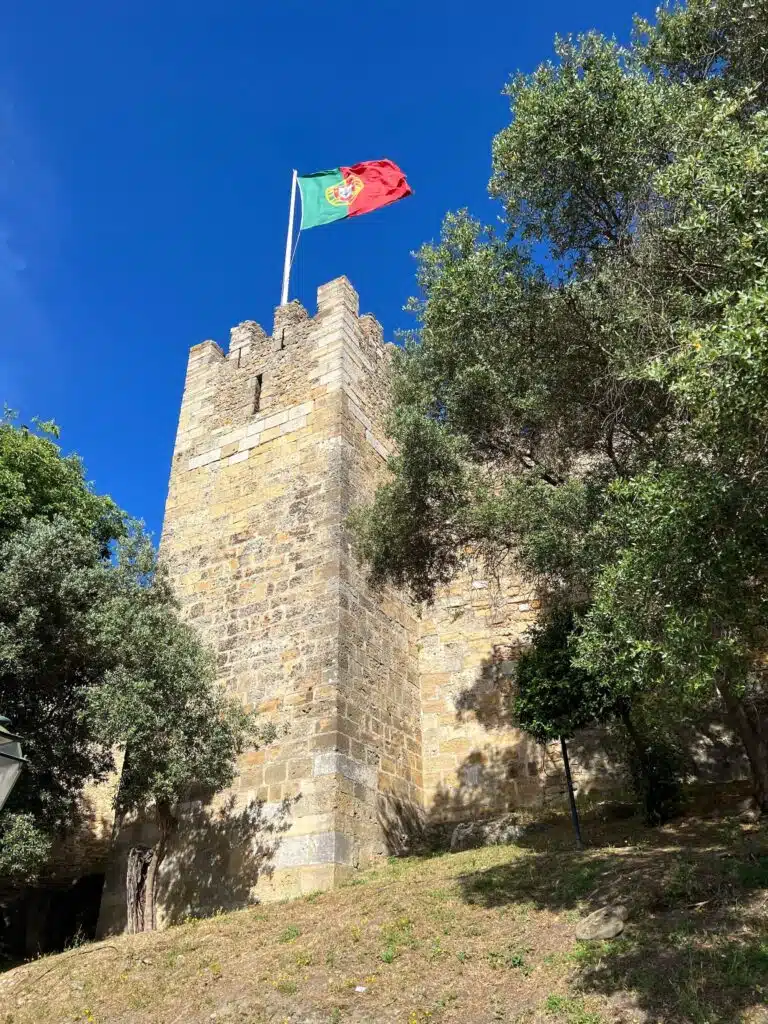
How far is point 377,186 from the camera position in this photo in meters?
18.1

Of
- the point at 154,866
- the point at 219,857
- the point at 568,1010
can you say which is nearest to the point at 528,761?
the point at 219,857

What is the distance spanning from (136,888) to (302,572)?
4.89 metres

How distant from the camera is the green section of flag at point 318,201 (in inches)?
726

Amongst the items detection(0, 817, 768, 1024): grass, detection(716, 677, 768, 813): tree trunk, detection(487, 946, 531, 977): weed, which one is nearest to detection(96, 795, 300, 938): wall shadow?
detection(0, 817, 768, 1024): grass

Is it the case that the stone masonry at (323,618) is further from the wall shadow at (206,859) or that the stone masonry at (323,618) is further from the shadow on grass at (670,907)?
the shadow on grass at (670,907)

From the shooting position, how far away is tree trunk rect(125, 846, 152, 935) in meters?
9.86

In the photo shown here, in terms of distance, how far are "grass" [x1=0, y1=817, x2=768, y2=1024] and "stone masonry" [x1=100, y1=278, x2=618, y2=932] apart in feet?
5.22

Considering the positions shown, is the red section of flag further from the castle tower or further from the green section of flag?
the castle tower

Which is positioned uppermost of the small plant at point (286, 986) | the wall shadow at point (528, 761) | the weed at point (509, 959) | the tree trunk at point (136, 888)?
the wall shadow at point (528, 761)

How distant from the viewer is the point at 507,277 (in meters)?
9.66

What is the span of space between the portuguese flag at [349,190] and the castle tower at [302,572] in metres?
3.82

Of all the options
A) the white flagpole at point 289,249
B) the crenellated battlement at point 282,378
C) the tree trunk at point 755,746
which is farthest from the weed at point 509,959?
the white flagpole at point 289,249

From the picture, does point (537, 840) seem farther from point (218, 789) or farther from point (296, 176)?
point (296, 176)

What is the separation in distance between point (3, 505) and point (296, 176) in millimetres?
11392
